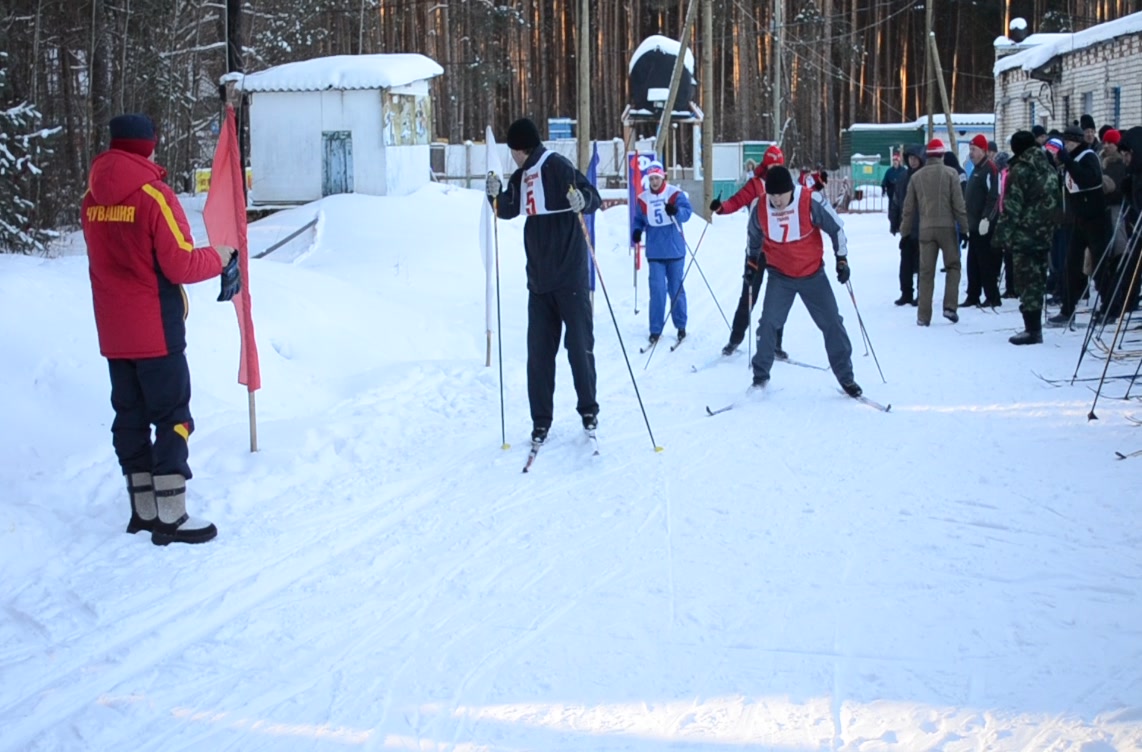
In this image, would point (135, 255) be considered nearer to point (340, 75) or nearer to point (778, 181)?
point (778, 181)

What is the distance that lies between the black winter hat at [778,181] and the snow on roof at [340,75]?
16502 millimetres

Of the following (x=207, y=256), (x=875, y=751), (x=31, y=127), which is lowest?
(x=875, y=751)

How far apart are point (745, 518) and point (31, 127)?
15352mm

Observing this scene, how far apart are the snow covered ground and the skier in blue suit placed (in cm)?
164

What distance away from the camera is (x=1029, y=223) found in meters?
11.4

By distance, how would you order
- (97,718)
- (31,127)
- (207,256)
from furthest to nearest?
(31,127)
(207,256)
(97,718)

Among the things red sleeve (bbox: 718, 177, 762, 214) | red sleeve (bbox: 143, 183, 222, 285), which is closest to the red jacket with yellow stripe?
red sleeve (bbox: 143, 183, 222, 285)

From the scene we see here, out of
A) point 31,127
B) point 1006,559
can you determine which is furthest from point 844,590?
point 31,127

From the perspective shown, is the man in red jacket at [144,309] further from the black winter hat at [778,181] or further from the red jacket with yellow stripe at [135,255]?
the black winter hat at [778,181]

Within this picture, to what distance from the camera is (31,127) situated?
17766mm

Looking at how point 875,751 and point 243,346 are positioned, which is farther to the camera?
point 243,346

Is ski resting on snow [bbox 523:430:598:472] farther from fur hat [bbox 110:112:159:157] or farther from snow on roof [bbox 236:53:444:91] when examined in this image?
snow on roof [bbox 236:53:444:91]

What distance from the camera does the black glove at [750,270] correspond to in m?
10.2

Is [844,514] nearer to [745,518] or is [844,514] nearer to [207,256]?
[745,518]
